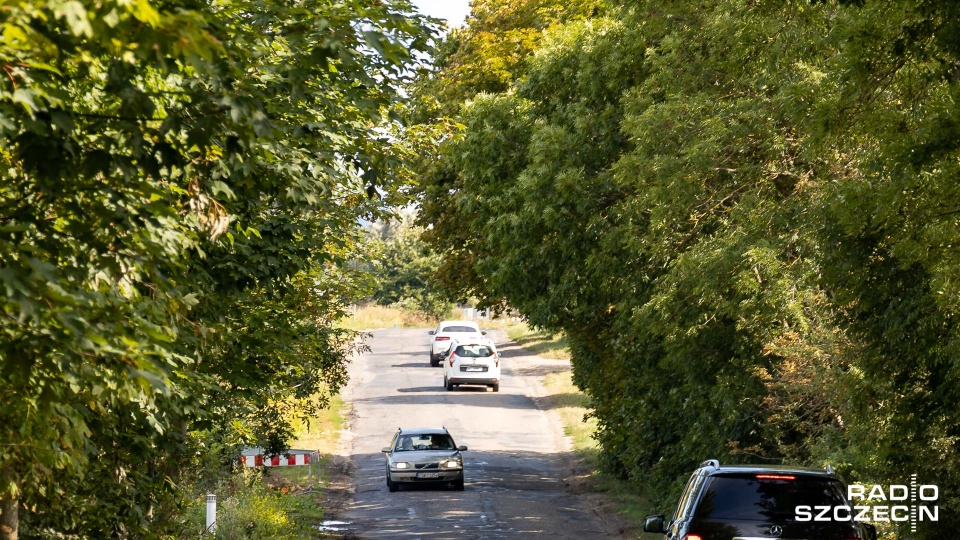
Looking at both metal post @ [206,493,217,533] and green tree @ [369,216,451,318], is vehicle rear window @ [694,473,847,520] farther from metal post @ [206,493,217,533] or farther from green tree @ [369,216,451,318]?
green tree @ [369,216,451,318]

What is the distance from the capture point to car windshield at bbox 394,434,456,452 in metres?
29.1

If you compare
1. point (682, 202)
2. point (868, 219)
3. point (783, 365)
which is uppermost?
point (682, 202)

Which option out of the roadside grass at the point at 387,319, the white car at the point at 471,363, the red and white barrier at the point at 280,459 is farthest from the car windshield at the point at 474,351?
the roadside grass at the point at 387,319

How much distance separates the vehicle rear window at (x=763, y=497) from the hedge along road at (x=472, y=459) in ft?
37.5

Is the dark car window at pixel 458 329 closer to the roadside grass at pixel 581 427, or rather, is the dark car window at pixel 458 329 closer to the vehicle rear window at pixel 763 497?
the roadside grass at pixel 581 427

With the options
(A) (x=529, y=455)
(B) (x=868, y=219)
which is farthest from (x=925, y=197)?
(A) (x=529, y=455)

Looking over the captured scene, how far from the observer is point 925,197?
457 inches

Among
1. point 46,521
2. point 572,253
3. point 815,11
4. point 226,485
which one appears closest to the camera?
point 46,521

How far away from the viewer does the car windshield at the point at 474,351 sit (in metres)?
48.4

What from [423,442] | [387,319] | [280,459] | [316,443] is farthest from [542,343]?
[280,459]

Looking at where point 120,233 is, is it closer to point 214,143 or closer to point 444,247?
point 214,143

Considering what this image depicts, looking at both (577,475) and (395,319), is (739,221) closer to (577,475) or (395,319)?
(577,475)

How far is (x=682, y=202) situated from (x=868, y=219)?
5374 mm

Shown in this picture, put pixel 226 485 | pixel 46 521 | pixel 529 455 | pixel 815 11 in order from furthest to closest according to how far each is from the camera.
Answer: pixel 529 455 → pixel 226 485 → pixel 815 11 → pixel 46 521
